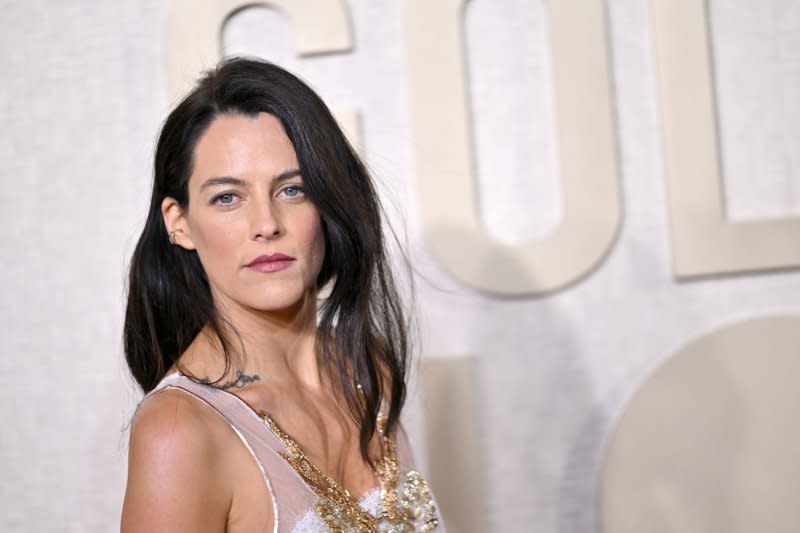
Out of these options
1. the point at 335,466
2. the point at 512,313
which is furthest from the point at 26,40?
the point at 335,466

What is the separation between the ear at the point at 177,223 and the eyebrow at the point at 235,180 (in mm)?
87

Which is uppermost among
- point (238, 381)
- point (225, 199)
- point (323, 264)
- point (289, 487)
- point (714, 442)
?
point (225, 199)

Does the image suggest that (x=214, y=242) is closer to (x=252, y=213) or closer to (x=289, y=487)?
(x=252, y=213)

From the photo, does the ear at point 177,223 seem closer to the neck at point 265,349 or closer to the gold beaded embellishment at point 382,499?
the neck at point 265,349

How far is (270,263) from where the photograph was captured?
1504 millimetres

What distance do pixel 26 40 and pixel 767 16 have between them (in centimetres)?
202

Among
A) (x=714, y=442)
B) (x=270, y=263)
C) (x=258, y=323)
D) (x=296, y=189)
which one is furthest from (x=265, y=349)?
(x=714, y=442)

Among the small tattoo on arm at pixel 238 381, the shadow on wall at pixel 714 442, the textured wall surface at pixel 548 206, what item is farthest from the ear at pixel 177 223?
the shadow on wall at pixel 714 442

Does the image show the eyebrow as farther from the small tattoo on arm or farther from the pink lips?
the small tattoo on arm

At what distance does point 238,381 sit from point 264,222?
0.26 m

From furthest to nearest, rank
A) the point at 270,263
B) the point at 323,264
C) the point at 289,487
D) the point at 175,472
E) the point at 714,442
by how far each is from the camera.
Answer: the point at 714,442
the point at 323,264
the point at 270,263
the point at 289,487
the point at 175,472

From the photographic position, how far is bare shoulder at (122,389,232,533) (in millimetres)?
1260

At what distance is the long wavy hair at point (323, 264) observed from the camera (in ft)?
5.07

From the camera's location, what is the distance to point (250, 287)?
151cm
